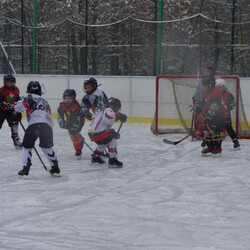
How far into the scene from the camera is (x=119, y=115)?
18.7 ft

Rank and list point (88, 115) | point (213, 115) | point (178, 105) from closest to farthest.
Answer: point (88, 115), point (213, 115), point (178, 105)

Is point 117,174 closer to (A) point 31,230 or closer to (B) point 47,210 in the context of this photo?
(B) point 47,210

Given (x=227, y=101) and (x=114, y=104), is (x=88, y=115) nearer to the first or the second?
(x=114, y=104)

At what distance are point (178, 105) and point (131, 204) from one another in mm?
5160

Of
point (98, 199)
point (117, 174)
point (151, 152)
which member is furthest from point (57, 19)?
point (98, 199)

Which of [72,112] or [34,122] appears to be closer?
[34,122]

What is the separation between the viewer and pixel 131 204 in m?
4.18

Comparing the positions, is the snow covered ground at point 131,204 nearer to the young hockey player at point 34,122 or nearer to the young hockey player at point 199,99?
the young hockey player at point 34,122

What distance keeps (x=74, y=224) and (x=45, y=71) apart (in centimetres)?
1010

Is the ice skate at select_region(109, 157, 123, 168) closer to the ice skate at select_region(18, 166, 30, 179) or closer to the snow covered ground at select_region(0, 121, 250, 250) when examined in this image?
the snow covered ground at select_region(0, 121, 250, 250)

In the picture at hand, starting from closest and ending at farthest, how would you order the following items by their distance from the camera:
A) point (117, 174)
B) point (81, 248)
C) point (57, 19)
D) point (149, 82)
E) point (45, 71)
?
point (81, 248) < point (117, 174) < point (149, 82) < point (45, 71) < point (57, 19)

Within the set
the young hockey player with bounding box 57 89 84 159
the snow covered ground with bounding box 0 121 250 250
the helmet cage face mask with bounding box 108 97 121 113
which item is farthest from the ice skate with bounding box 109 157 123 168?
the young hockey player with bounding box 57 89 84 159

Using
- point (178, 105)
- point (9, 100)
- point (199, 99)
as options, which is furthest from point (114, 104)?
point (178, 105)

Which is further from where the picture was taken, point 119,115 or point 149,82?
point 149,82
